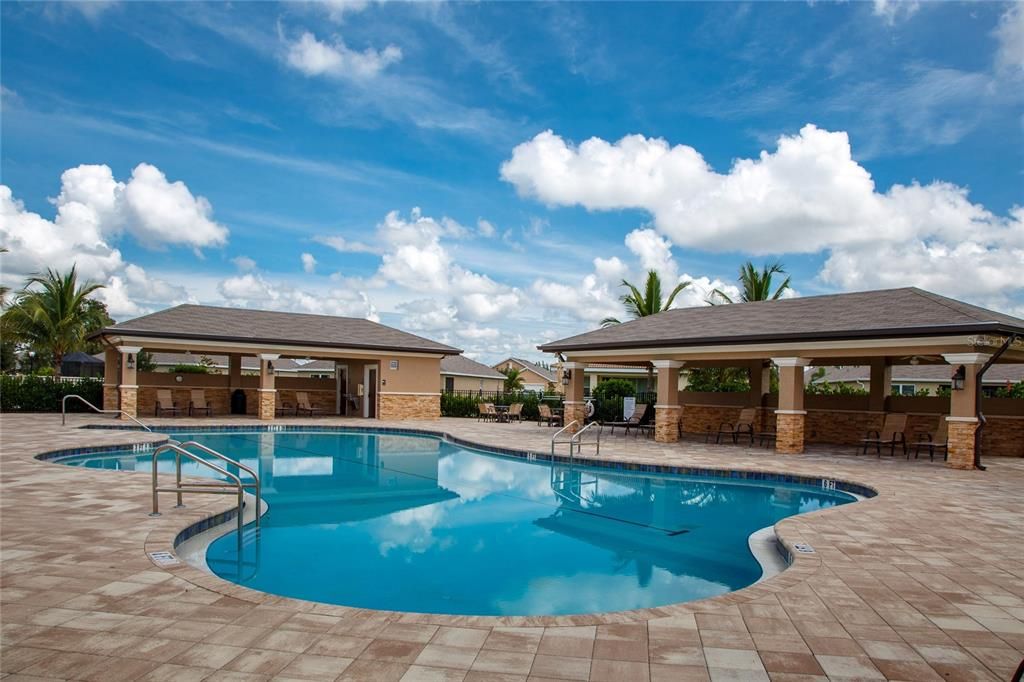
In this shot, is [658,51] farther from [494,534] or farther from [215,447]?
[215,447]

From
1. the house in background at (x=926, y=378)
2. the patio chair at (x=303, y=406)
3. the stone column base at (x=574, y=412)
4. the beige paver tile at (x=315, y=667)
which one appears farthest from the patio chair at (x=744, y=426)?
the house in background at (x=926, y=378)

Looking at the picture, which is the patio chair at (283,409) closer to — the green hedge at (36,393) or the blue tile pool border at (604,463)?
the blue tile pool border at (604,463)

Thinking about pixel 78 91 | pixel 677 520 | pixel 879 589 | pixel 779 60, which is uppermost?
pixel 779 60

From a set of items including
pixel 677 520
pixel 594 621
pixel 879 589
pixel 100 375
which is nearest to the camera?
pixel 594 621

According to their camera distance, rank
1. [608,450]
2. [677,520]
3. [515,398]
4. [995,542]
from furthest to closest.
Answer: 1. [515,398]
2. [608,450]
3. [677,520]
4. [995,542]

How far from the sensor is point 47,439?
15414 millimetres

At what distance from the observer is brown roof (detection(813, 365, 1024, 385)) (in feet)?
107

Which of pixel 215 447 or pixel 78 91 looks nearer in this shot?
pixel 78 91

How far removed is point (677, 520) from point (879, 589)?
16.2 ft

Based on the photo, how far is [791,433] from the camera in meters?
16.4

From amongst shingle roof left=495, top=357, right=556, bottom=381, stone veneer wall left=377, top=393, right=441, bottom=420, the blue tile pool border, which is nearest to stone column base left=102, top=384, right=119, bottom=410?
the blue tile pool border

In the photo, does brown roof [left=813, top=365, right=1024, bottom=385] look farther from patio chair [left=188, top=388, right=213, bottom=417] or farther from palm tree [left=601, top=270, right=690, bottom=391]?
patio chair [left=188, top=388, right=213, bottom=417]

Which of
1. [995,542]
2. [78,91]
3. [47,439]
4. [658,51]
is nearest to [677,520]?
[995,542]

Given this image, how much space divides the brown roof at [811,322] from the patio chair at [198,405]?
43.0 ft
